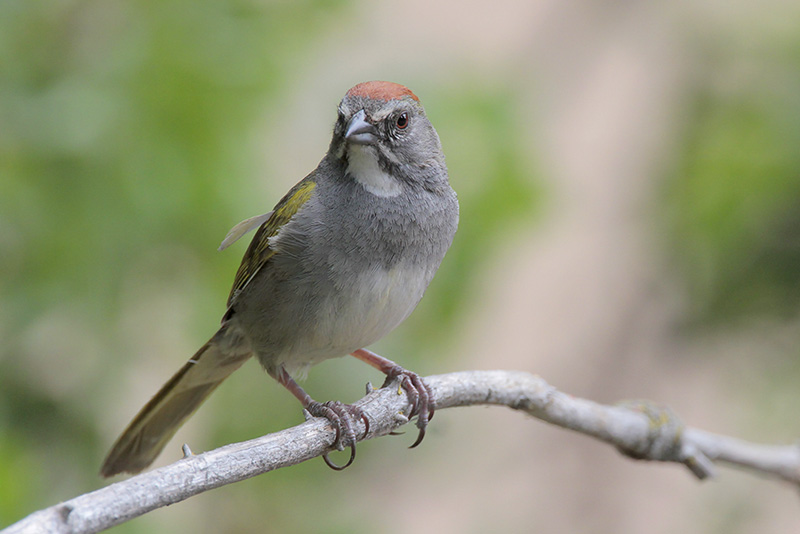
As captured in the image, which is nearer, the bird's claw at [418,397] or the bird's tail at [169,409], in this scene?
the bird's claw at [418,397]

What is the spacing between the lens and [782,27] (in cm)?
518

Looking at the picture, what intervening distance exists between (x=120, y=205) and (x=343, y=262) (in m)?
1.17

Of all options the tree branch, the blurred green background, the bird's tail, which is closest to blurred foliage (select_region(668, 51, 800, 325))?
the blurred green background

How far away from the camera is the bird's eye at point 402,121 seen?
364 centimetres

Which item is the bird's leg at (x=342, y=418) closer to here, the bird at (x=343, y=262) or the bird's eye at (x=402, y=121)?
the bird at (x=343, y=262)

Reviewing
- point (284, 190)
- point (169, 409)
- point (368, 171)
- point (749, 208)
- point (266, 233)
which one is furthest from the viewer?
point (749, 208)

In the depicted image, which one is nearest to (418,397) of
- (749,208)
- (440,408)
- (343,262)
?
(440,408)

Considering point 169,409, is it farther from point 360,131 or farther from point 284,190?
point 360,131

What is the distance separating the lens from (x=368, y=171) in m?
3.61

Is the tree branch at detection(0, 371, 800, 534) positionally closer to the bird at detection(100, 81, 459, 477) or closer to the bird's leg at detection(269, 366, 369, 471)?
the bird's leg at detection(269, 366, 369, 471)

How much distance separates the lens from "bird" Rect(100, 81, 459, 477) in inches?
135

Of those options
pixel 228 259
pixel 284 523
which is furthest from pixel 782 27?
pixel 284 523

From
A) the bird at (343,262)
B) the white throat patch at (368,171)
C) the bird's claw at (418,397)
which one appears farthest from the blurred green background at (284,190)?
the bird's claw at (418,397)

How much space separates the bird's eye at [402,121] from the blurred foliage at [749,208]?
7.11ft
